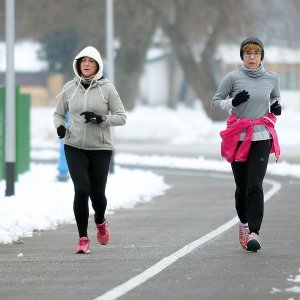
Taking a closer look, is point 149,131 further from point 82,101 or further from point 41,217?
point 82,101

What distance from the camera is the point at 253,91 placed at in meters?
11.8

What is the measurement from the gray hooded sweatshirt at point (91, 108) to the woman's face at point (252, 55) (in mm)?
1161

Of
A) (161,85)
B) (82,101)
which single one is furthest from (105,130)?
(161,85)

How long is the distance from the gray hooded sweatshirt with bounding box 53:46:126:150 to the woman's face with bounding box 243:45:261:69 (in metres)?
1.16

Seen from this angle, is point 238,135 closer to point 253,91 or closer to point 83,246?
point 253,91

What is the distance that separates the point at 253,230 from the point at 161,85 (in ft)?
302

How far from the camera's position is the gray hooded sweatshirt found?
11.8 metres

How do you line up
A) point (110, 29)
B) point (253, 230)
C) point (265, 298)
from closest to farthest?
point (265, 298)
point (253, 230)
point (110, 29)

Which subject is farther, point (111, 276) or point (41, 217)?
point (41, 217)

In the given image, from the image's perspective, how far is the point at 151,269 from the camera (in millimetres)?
10344

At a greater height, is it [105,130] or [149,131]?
[105,130]

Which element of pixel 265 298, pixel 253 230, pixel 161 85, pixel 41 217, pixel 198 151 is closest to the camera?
pixel 265 298

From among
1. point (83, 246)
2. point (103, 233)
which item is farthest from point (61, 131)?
point (103, 233)

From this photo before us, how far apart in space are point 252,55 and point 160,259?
1.95 meters
